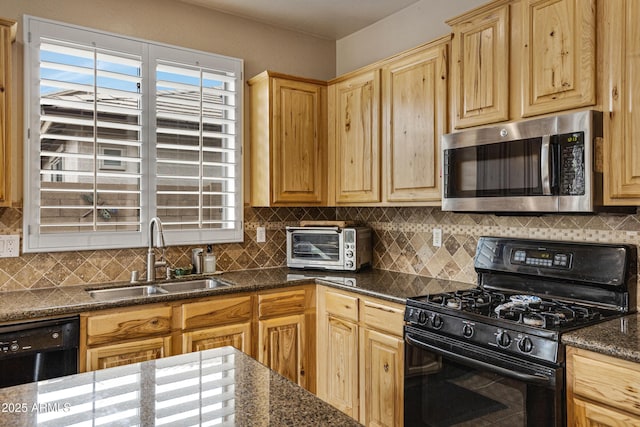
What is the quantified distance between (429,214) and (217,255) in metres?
1.49

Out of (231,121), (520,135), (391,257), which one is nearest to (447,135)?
(520,135)

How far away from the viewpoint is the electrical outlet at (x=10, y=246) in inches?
102

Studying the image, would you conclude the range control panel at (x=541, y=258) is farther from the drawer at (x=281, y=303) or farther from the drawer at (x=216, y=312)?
the drawer at (x=216, y=312)

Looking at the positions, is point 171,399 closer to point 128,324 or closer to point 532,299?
point 128,324

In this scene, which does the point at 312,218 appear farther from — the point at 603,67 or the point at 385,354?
the point at 603,67

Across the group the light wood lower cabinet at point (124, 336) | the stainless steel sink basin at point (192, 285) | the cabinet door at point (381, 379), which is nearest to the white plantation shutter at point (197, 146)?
the stainless steel sink basin at point (192, 285)

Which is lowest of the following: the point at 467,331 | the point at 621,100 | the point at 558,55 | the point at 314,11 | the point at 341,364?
the point at 341,364

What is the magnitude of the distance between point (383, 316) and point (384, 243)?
3.21 ft

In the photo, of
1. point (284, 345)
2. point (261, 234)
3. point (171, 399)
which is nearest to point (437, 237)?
point (284, 345)

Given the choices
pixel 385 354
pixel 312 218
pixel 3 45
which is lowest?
pixel 385 354

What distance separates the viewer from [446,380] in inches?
82.1

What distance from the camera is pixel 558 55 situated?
6.70 feet

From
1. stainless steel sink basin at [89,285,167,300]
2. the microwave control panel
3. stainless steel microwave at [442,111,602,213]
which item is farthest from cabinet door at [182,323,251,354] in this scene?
the microwave control panel

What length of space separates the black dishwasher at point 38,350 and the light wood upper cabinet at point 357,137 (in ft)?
6.04
